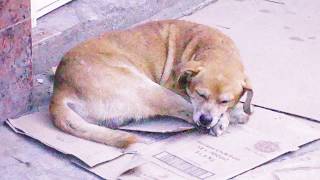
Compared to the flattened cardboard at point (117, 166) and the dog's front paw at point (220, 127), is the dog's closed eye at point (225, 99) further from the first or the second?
the flattened cardboard at point (117, 166)

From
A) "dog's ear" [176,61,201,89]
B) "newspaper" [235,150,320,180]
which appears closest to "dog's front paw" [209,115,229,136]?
"dog's ear" [176,61,201,89]

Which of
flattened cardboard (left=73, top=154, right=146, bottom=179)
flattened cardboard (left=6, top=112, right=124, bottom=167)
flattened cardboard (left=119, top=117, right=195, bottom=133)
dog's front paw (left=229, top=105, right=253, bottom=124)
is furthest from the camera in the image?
dog's front paw (left=229, top=105, right=253, bottom=124)

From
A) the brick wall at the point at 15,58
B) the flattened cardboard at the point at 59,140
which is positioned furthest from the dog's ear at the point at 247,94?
the brick wall at the point at 15,58

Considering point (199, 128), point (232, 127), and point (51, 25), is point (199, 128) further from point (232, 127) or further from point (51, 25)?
point (51, 25)

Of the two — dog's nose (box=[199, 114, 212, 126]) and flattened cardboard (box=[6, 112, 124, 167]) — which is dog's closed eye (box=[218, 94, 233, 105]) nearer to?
dog's nose (box=[199, 114, 212, 126])

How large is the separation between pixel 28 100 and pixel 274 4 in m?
2.93

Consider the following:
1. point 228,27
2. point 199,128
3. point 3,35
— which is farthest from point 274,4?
point 3,35

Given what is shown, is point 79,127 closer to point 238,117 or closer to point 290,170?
point 238,117

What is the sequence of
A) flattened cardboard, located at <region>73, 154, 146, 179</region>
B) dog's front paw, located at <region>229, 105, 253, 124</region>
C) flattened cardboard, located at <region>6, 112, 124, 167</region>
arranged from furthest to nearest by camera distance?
dog's front paw, located at <region>229, 105, 253, 124</region> < flattened cardboard, located at <region>6, 112, 124, 167</region> < flattened cardboard, located at <region>73, 154, 146, 179</region>

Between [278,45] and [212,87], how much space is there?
1.65 metres

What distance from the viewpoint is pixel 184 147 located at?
450 cm

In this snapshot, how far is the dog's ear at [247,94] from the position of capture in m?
4.65

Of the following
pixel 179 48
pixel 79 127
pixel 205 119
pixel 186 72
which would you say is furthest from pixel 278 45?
pixel 79 127

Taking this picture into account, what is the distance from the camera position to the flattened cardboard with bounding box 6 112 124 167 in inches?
169
